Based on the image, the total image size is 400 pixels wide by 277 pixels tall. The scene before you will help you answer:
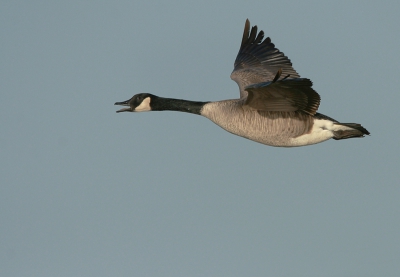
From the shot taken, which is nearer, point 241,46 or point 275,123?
point 275,123

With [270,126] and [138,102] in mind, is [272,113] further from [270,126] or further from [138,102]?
[138,102]

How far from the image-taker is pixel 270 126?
1059 cm

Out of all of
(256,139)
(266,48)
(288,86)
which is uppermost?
(266,48)

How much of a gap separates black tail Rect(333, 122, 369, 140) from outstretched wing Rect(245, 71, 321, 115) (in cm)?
81

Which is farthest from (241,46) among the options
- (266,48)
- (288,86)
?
(288,86)

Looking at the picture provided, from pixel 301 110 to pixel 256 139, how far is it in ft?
3.07

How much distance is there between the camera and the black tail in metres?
10.9

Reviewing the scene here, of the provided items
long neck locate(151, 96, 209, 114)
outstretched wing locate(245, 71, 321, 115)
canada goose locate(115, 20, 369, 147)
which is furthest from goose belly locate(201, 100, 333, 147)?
long neck locate(151, 96, 209, 114)

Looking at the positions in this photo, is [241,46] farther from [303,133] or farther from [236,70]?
[303,133]

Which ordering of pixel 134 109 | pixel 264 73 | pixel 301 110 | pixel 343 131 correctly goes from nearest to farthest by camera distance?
pixel 301 110 < pixel 343 131 < pixel 134 109 < pixel 264 73

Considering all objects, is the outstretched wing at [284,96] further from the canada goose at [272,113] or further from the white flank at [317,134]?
the white flank at [317,134]

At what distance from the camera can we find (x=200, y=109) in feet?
36.8

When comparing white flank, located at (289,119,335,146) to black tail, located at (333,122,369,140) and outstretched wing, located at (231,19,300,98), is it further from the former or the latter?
outstretched wing, located at (231,19,300,98)

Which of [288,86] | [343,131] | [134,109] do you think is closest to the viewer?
[288,86]
